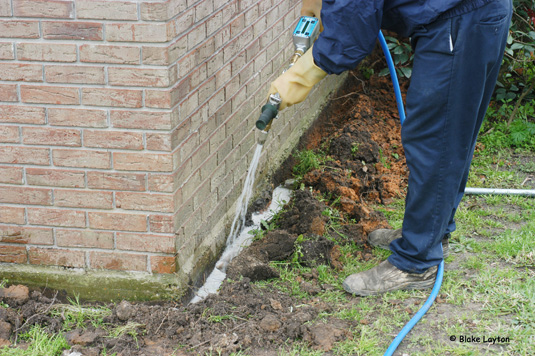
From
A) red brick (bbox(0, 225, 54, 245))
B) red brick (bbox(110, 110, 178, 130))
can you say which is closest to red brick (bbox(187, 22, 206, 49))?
red brick (bbox(110, 110, 178, 130))

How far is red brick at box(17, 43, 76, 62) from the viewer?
2727 millimetres

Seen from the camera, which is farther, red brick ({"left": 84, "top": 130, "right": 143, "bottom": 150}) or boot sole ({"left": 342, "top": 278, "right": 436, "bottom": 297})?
boot sole ({"left": 342, "top": 278, "right": 436, "bottom": 297})

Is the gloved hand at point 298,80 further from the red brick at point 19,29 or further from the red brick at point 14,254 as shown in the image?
the red brick at point 14,254

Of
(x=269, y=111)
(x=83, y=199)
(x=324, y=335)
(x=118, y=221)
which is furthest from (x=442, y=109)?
(x=83, y=199)

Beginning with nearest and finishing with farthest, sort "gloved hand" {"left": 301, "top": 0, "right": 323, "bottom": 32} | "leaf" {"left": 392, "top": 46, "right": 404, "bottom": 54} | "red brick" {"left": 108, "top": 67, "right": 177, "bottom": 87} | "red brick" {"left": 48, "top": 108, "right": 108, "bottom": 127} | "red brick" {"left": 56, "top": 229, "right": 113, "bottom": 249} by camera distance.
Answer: "red brick" {"left": 108, "top": 67, "right": 177, "bottom": 87} < "red brick" {"left": 48, "top": 108, "right": 108, "bottom": 127} < "red brick" {"left": 56, "top": 229, "right": 113, "bottom": 249} < "gloved hand" {"left": 301, "top": 0, "right": 323, "bottom": 32} < "leaf" {"left": 392, "top": 46, "right": 404, "bottom": 54}

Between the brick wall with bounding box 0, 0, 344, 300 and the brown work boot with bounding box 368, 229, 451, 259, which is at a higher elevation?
the brick wall with bounding box 0, 0, 344, 300

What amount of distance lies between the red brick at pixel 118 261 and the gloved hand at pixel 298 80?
1.02 meters

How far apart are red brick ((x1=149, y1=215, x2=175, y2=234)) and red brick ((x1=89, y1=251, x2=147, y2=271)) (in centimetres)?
17

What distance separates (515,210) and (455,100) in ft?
5.57

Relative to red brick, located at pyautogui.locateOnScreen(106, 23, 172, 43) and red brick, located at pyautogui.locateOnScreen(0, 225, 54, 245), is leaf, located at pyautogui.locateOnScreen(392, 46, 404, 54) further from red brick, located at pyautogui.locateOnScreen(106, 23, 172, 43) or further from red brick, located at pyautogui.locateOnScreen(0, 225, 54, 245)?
red brick, located at pyautogui.locateOnScreen(0, 225, 54, 245)

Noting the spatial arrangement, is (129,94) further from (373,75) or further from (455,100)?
(373,75)

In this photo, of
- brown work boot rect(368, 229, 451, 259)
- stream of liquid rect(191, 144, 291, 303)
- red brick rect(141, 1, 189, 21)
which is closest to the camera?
red brick rect(141, 1, 189, 21)

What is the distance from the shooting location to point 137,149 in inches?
112

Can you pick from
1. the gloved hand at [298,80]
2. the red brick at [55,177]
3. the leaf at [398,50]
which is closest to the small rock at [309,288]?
the gloved hand at [298,80]
